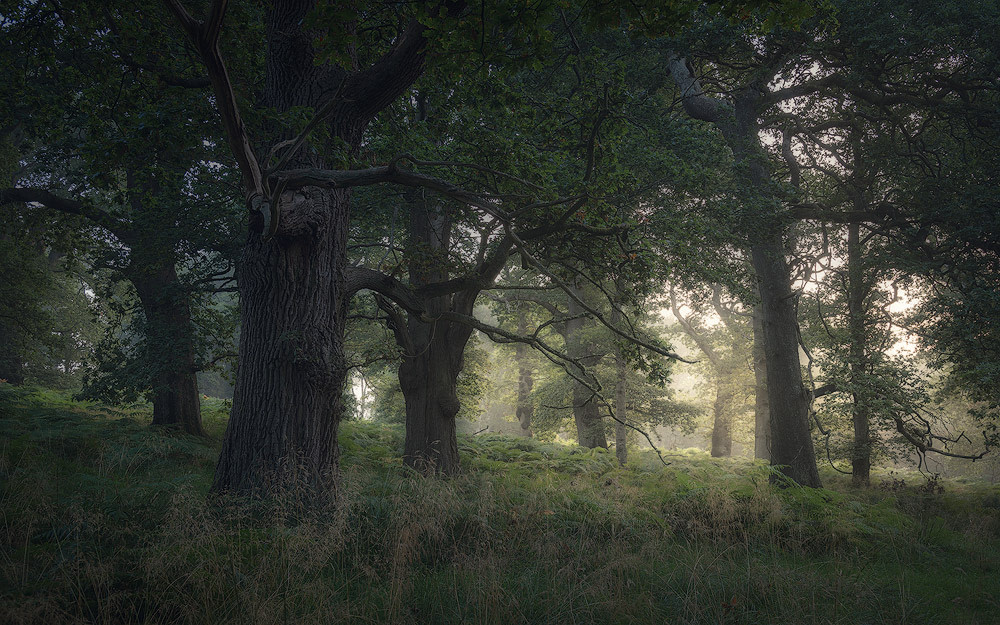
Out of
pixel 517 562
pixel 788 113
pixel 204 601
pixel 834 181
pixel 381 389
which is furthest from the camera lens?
pixel 381 389

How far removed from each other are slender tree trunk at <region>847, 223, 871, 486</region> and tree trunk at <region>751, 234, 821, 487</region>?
4.04ft

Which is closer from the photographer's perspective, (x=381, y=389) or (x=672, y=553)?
(x=672, y=553)

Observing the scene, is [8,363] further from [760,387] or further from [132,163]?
[760,387]

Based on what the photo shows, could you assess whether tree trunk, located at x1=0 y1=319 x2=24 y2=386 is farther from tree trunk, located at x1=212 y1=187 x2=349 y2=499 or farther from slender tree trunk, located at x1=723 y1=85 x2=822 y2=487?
slender tree trunk, located at x1=723 y1=85 x2=822 y2=487

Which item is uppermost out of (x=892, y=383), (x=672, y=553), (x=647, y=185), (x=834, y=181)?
(x=834, y=181)

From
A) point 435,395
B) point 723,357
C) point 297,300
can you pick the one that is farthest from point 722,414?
point 297,300

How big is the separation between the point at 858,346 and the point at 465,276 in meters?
10.2

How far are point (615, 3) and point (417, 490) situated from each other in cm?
470

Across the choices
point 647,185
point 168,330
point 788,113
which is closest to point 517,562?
point 647,185

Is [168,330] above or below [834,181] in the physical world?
below

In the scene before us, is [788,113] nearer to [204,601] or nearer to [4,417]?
[204,601]

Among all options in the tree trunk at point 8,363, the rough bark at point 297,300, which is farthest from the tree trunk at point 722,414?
the tree trunk at point 8,363

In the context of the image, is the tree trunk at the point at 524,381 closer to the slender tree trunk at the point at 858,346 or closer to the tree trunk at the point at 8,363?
the slender tree trunk at the point at 858,346

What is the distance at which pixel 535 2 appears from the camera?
3.53m
